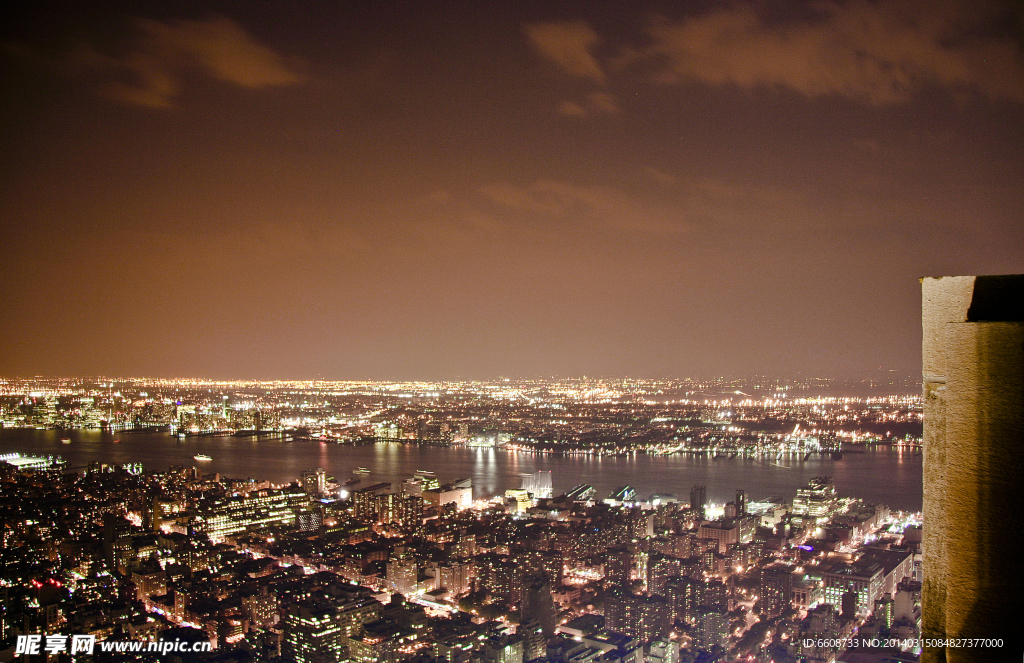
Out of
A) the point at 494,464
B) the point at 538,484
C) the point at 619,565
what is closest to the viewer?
the point at 619,565

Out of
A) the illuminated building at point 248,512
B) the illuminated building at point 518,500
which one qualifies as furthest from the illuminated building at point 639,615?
the illuminated building at point 248,512

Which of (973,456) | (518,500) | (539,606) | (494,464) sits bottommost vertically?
(494,464)

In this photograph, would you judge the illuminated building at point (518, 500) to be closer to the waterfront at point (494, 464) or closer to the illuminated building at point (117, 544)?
the waterfront at point (494, 464)

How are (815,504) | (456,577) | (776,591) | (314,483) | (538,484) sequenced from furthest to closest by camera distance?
(538,484) → (314,483) → (815,504) → (456,577) → (776,591)

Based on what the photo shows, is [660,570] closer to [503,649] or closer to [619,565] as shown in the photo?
[619,565]

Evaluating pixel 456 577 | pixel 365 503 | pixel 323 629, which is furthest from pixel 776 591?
pixel 365 503

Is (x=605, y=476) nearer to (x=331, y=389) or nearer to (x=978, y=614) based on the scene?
(x=978, y=614)
